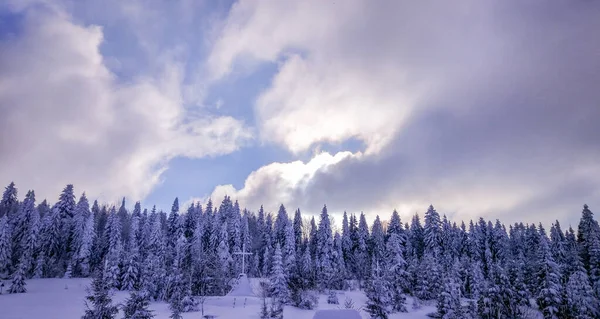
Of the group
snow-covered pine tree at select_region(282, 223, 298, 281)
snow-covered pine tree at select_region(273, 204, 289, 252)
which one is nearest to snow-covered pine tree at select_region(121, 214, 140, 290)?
snow-covered pine tree at select_region(282, 223, 298, 281)

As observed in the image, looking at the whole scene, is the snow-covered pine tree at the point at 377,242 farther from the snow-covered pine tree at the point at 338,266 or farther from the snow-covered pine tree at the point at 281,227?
the snow-covered pine tree at the point at 281,227

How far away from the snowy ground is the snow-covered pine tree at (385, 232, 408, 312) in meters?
2.31

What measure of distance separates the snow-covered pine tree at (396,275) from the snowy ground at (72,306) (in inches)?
91.1

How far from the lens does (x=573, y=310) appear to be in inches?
1827

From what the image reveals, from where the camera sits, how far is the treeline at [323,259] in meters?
49.4

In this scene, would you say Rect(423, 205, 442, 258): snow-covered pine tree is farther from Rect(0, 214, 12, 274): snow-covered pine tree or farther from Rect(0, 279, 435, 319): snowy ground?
Rect(0, 214, 12, 274): snow-covered pine tree

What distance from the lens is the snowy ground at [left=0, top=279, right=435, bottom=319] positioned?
45281mm

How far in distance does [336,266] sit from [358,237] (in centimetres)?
1429

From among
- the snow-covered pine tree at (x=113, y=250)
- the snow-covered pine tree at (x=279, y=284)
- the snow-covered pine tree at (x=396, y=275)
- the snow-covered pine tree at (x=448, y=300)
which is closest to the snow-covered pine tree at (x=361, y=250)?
the snow-covered pine tree at (x=396, y=275)

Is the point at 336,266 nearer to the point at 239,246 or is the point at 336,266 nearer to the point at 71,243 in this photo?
the point at 239,246

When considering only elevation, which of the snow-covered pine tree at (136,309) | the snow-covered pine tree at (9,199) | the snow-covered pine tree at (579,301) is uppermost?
the snow-covered pine tree at (9,199)

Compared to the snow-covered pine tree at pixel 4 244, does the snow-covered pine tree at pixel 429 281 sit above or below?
below

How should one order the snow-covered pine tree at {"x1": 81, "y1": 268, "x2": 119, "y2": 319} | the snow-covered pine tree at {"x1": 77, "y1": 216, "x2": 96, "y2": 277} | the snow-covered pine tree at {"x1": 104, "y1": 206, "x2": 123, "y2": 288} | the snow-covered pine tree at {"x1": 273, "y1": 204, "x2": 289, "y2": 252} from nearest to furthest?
1. the snow-covered pine tree at {"x1": 81, "y1": 268, "x2": 119, "y2": 319}
2. the snow-covered pine tree at {"x1": 104, "y1": 206, "x2": 123, "y2": 288}
3. the snow-covered pine tree at {"x1": 77, "y1": 216, "x2": 96, "y2": 277}
4. the snow-covered pine tree at {"x1": 273, "y1": 204, "x2": 289, "y2": 252}

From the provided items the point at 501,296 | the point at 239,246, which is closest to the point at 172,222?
the point at 239,246
